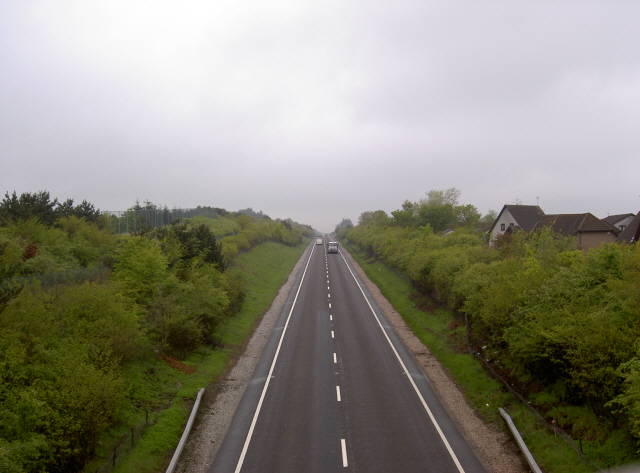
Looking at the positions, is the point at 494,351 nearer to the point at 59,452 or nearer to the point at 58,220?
the point at 59,452

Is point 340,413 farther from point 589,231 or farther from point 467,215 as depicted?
point 467,215

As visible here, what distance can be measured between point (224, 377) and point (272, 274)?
106 feet

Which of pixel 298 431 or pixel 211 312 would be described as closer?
pixel 298 431

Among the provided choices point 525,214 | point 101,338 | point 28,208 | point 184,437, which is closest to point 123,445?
point 184,437

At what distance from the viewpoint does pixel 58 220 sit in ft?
109

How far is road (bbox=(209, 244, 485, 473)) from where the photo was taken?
37.4ft

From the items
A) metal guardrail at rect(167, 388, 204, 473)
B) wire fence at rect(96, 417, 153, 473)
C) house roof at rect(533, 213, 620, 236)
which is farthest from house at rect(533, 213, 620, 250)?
wire fence at rect(96, 417, 153, 473)

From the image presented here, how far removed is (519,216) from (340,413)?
4610 centimetres

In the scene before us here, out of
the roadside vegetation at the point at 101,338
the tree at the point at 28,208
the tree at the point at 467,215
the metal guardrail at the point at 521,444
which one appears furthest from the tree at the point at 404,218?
the metal guardrail at the point at 521,444

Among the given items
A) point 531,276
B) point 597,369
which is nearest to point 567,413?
point 597,369

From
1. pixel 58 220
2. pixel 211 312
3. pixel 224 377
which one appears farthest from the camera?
pixel 58 220

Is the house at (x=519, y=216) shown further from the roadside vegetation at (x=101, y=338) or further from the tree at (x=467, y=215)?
the roadside vegetation at (x=101, y=338)

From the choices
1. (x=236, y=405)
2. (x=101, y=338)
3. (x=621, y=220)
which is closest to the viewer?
(x=101, y=338)

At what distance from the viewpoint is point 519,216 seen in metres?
52.5
